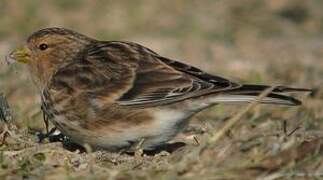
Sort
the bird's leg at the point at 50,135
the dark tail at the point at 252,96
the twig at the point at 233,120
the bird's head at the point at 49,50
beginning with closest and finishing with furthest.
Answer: the twig at the point at 233,120 → the dark tail at the point at 252,96 → the bird's leg at the point at 50,135 → the bird's head at the point at 49,50

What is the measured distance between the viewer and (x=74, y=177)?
538 cm

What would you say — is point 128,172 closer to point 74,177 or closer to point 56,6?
point 74,177

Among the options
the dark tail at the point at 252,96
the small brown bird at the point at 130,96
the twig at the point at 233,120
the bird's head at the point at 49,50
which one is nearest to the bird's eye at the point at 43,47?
the bird's head at the point at 49,50

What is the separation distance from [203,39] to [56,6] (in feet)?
6.53

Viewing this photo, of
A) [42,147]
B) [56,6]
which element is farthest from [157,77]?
[56,6]

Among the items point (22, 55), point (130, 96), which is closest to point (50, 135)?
point (22, 55)

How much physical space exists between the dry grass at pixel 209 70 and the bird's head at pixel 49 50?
335mm

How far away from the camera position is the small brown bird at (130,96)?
6324mm

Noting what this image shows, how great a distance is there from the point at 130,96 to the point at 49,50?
97 centimetres

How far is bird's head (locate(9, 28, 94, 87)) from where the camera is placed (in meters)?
7.12

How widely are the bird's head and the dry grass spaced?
0.33 m

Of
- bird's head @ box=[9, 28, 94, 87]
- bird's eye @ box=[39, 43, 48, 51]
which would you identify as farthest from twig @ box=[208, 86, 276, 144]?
bird's eye @ box=[39, 43, 48, 51]

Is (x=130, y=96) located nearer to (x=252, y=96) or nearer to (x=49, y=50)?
(x=252, y=96)

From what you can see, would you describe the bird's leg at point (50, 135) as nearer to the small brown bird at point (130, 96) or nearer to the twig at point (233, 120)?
the small brown bird at point (130, 96)
